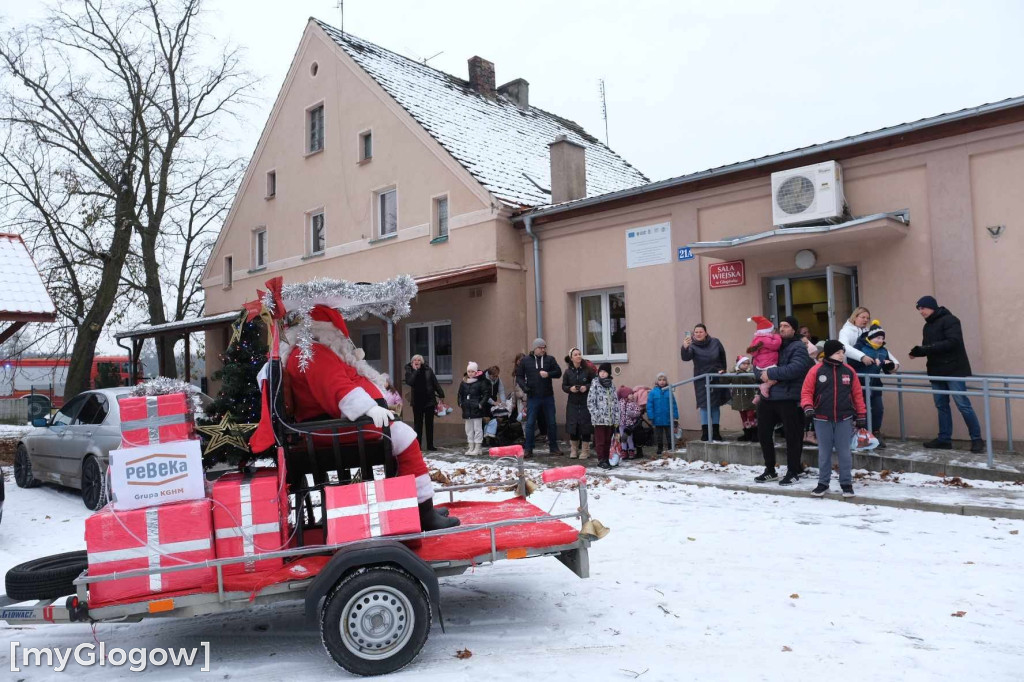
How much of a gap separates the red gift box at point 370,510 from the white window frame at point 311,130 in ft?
53.6

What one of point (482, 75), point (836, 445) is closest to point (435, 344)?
point (482, 75)

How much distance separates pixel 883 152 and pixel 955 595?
7.28 meters

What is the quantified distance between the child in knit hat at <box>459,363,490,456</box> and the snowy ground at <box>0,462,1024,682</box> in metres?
5.85

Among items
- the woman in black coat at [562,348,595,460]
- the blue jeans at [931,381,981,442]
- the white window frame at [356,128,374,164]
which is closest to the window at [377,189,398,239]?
the white window frame at [356,128,374,164]

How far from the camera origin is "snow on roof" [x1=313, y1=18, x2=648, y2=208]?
51.8 ft

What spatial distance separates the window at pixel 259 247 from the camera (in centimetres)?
2149

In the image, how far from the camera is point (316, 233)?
19672mm

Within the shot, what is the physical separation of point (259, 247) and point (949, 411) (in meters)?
18.3

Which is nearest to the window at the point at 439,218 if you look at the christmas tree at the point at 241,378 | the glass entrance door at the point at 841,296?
the glass entrance door at the point at 841,296

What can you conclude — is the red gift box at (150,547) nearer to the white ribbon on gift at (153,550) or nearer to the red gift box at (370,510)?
the white ribbon on gift at (153,550)

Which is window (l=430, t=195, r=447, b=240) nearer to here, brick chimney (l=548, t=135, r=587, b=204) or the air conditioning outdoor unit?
brick chimney (l=548, t=135, r=587, b=204)

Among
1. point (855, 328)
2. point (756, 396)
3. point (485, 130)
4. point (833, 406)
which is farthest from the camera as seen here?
point (485, 130)

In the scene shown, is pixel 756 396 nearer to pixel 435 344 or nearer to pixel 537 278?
pixel 537 278

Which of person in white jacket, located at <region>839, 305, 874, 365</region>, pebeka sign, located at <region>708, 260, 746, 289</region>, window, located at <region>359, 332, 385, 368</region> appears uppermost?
pebeka sign, located at <region>708, 260, 746, 289</region>
